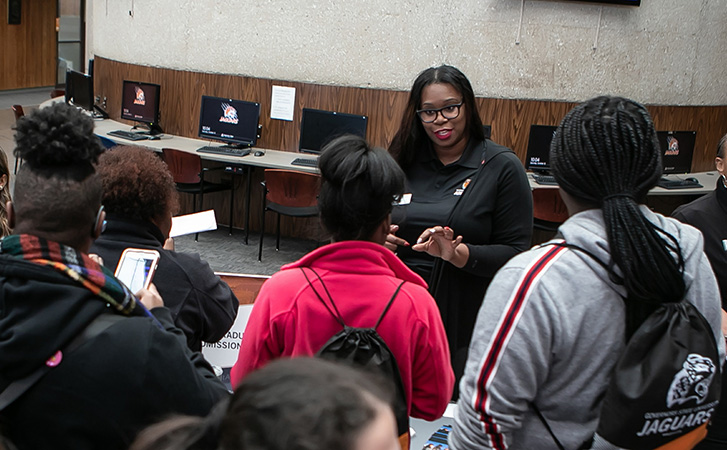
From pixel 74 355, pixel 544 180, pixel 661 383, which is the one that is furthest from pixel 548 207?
pixel 74 355

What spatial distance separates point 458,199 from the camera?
2.39m

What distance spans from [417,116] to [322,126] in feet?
13.6

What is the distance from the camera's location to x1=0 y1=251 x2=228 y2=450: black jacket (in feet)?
3.92

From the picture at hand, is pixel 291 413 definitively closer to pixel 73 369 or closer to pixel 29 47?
pixel 73 369

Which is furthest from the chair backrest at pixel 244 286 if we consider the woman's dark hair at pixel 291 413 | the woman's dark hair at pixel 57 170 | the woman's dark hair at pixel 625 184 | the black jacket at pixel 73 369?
the woman's dark hair at pixel 291 413

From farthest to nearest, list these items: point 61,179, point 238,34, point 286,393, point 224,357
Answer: point 238,34, point 224,357, point 61,179, point 286,393

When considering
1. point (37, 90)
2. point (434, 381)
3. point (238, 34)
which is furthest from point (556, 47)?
point (37, 90)

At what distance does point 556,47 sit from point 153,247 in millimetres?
5384

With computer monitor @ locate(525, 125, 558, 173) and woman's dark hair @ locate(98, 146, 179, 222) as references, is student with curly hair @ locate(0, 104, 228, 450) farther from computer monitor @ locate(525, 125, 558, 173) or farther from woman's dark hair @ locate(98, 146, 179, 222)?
computer monitor @ locate(525, 125, 558, 173)

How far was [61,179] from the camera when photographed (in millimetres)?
1380

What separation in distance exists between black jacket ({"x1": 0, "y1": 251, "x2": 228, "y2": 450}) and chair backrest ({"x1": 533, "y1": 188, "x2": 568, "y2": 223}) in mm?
5024

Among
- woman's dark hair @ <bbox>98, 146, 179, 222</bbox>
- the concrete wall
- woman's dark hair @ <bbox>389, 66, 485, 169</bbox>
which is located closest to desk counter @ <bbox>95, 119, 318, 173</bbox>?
the concrete wall

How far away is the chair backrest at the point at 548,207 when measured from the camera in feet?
19.3

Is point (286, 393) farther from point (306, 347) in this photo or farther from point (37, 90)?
point (37, 90)
